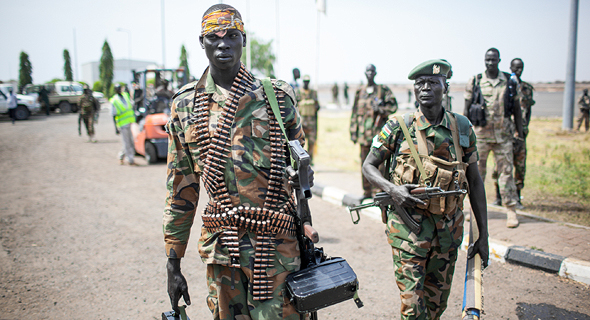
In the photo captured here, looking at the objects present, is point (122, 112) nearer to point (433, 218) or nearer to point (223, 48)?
Answer: point (223, 48)

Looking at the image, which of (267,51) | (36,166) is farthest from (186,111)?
(267,51)

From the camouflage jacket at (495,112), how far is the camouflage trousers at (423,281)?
3.79 metres

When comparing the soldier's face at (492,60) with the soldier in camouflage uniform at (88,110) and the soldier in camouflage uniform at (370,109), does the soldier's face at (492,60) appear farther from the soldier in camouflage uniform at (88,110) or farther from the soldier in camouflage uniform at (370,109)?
the soldier in camouflage uniform at (88,110)

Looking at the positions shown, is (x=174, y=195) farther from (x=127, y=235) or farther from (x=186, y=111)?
(x=127, y=235)

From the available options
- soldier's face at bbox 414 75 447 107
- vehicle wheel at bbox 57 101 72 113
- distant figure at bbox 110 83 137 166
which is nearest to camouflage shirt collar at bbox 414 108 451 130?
soldier's face at bbox 414 75 447 107

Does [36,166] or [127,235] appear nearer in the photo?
[127,235]

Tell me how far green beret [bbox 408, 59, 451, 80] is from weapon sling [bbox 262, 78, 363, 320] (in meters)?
1.26

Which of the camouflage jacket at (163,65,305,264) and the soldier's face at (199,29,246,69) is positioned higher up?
the soldier's face at (199,29,246,69)

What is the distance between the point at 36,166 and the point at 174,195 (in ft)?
36.4

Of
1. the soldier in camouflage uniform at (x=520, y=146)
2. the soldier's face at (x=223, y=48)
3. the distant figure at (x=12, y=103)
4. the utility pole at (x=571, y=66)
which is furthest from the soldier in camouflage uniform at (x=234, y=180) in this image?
the distant figure at (x=12, y=103)

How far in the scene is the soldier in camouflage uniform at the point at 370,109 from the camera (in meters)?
7.46

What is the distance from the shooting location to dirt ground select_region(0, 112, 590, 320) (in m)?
3.98

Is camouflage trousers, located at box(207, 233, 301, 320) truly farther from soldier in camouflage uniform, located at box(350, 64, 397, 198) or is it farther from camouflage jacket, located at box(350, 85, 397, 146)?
camouflage jacket, located at box(350, 85, 397, 146)

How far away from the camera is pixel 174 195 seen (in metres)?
2.32
